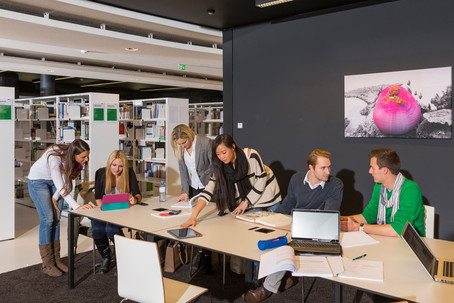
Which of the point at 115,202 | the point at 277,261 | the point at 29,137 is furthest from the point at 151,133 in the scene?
the point at 277,261

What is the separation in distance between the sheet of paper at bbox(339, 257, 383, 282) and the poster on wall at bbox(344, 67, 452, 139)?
266 cm

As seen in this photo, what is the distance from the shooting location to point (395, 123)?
4.64 meters

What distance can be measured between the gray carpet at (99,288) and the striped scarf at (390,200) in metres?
0.88

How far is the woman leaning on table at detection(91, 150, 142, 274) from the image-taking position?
409 cm

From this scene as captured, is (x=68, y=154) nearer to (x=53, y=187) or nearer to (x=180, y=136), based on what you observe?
(x=53, y=187)

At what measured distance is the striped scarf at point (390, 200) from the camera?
2.94m

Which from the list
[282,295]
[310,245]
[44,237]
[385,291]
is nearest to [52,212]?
[44,237]

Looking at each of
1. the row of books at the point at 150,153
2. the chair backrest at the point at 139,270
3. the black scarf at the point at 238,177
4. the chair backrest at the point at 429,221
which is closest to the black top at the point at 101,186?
the black scarf at the point at 238,177

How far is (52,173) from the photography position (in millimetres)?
3910

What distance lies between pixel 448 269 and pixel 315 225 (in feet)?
2.60

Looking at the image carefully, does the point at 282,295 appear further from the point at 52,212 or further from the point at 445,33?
the point at 445,33

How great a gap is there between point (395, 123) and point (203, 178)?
2.30 metres

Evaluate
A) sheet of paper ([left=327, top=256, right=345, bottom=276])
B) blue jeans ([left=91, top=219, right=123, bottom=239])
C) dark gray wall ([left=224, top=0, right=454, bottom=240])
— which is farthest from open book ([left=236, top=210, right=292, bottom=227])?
dark gray wall ([left=224, top=0, right=454, bottom=240])

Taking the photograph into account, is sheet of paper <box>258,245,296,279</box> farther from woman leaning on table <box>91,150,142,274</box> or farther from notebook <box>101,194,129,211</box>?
woman leaning on table <box>91,150,142,274</box>
